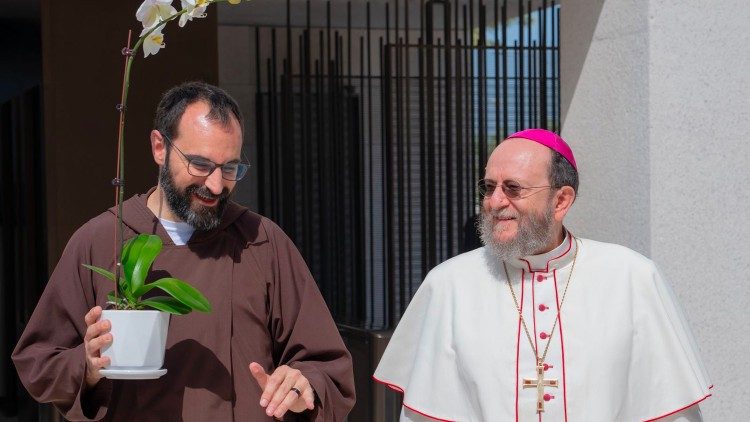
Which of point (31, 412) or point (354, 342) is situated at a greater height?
point (354, 342)

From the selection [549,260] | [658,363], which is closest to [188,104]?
[549,260]

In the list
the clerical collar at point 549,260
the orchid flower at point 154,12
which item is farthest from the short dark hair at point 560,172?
the orchid flower at point 154,12

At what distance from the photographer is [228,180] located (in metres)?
2.55

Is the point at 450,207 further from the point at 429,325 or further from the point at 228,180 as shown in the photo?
the point at 228,180

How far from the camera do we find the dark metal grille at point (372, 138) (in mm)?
7758

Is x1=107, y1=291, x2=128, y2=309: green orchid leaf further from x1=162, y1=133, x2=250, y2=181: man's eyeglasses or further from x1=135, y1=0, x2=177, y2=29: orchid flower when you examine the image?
x1=135, y1=0, x2=177, y2=29: orchid flower

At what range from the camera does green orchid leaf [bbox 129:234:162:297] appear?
2383mm

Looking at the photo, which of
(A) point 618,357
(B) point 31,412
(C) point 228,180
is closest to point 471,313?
(A) point 618,357

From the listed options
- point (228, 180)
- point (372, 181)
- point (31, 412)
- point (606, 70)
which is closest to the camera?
point (228, 180)

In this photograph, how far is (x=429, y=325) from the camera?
10.0 ft

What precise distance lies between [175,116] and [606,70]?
2091mm

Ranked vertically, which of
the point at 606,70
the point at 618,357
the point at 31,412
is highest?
the point at 606,70

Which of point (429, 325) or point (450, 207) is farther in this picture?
point (450, 207)

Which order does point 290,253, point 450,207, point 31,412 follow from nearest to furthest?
point 290,253, point 31,412, point 450,207
